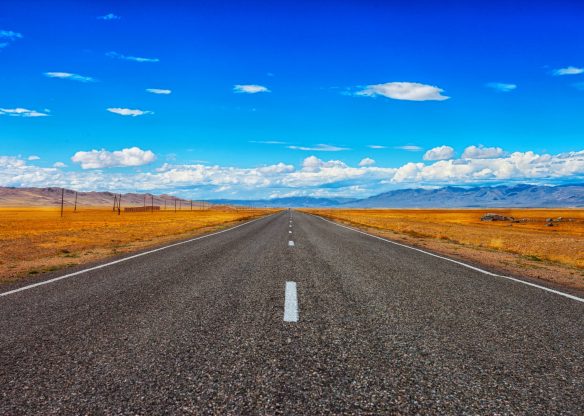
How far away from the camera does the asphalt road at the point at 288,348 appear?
3.19m

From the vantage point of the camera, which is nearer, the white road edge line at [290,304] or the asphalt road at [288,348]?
the asphalt road at [288,348]

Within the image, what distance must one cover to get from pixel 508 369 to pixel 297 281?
488 cm

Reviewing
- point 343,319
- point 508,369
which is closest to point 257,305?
point 343,319

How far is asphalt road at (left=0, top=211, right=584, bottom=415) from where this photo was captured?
10.5ft

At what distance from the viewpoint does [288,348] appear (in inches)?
170

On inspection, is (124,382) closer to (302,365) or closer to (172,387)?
(172,387)

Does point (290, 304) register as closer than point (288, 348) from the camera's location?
No

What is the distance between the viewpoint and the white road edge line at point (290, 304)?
18.2 feet

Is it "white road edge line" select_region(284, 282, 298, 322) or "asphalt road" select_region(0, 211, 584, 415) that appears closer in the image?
"asphalt road" select_region(0, 211, 584, 415)

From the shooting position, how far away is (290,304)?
633 centimetres

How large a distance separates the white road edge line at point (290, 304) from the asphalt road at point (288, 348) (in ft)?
0.09

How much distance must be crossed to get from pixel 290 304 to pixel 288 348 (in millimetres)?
2004

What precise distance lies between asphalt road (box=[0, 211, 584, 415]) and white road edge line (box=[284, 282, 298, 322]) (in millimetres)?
29

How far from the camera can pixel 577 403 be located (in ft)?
10.5
